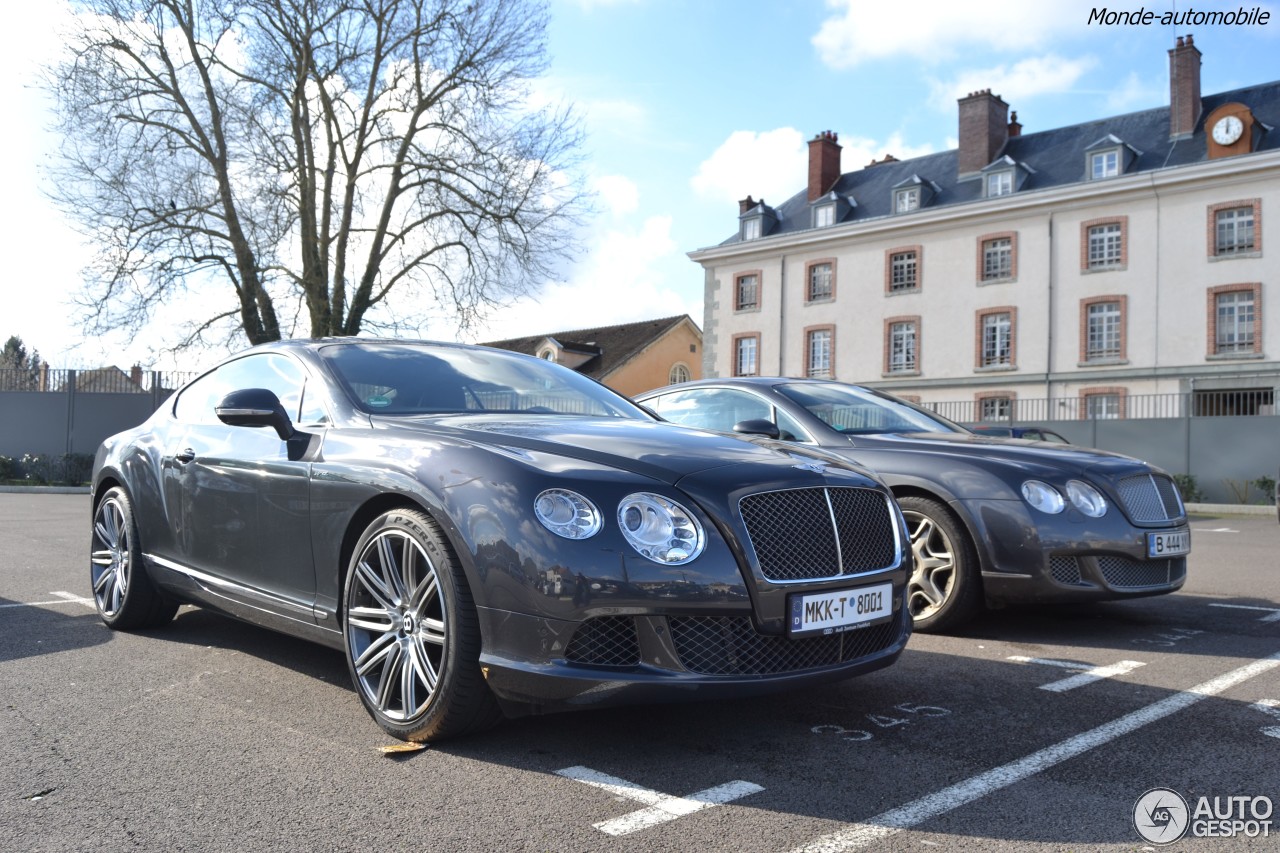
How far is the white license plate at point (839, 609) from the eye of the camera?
11.0ft

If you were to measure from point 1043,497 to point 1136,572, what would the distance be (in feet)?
2.11

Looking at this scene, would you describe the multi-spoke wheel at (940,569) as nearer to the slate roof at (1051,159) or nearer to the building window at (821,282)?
the slate roof at (1051,159)

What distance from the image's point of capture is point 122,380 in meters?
26.5

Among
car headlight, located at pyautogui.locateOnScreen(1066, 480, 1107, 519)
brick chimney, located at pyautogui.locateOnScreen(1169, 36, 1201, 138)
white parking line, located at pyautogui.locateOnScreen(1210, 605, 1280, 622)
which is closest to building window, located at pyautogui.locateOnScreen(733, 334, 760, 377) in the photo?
brick chimney, located at pyautogui.locateOnScreen(1169, 36, 1201, 138)

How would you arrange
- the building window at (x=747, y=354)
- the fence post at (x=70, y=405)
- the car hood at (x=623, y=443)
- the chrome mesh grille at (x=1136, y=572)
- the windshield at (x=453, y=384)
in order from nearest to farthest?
1. the car hood at (x=623, y=443)
2. the windshield at (x=453, y=384)
3. the chrome mesh grille at (x=1136, y=572)
4. the fence post at (x=70, y=405)
5. the building window at (x=747, y=354)

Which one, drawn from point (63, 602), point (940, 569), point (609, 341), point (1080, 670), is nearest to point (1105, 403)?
point (609, 341)

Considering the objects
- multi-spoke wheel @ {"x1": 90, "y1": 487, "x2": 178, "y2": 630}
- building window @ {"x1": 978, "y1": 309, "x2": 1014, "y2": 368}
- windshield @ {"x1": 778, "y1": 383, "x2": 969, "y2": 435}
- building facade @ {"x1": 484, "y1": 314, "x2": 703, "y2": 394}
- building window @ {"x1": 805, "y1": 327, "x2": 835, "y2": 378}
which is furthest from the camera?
building facade @ {"x1": 484, "y1": 314, "x2": 703, "y2": 394}

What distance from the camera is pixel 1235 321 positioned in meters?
32.9

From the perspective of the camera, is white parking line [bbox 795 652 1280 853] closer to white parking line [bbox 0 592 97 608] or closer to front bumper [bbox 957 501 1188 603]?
front bumper [bbox 957 501 1188 603]

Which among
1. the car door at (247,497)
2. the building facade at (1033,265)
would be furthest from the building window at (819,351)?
the car door at (247,497)

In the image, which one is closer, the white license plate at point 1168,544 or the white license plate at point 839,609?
the white license plate at point 839,609

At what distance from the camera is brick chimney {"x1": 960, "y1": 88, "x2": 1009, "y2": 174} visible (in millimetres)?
39969

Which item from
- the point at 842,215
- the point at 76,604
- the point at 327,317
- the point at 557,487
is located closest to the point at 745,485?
the point at 557,487

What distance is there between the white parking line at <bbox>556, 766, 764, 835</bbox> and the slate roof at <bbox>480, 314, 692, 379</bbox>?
157ft
